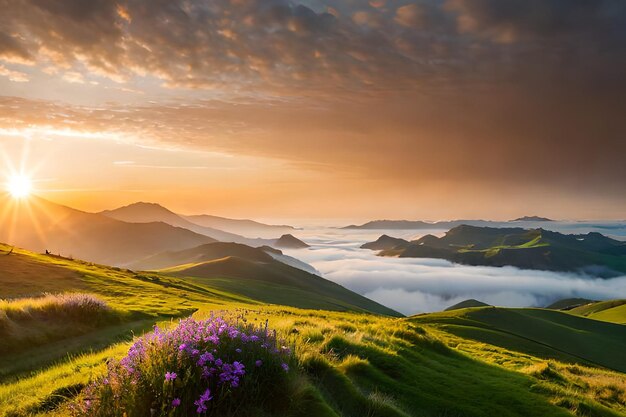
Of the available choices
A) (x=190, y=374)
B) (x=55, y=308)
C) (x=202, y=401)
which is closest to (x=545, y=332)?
(x=55, y=308)

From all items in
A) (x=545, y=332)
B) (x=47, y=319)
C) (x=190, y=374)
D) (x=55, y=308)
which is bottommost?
(x=545, y=332)

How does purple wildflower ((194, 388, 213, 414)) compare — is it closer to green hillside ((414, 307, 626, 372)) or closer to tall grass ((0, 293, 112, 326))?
tall grass ((0, 293, 112, 326))

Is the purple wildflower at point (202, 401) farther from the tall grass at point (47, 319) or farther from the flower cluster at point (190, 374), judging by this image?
the tall grass at point (47, 319)

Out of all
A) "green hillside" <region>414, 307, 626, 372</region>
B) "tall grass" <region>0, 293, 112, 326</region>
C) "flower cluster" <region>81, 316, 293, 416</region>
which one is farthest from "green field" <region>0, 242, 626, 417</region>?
"green hillside" <region>414, 307, 626, 372</region>

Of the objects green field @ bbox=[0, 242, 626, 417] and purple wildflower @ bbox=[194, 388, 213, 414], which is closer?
purple wildflower @ bbox=[194, 388, 213, 414]

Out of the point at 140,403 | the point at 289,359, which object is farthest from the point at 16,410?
the point at 289,359

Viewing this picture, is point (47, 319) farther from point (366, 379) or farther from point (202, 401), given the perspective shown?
point (202, 401)

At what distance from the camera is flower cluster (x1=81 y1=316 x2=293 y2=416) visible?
5.48 meters

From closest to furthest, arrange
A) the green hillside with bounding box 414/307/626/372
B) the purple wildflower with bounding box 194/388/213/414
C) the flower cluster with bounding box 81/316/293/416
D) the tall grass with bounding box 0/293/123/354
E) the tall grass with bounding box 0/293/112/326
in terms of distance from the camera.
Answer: the purple wildflower with bounding box 194/388/213/414 → the flower cluster with bounding box 81/316/293/416 → the tall grass with bounding box 0/293/123/354 → the tall grass with bounding box 0/293/112/326 → the green hillside with bounding box 414/307/626/372

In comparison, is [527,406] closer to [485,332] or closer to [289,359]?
[289,359]

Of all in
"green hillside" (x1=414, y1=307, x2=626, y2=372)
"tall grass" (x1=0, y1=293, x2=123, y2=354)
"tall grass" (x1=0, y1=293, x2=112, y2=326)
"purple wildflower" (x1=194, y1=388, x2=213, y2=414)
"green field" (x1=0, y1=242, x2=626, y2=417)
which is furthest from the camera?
"green hillside" (x1=414, y1=307, x2=626, y2=372)

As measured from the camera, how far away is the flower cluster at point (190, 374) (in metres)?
5.48

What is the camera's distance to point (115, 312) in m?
26.1

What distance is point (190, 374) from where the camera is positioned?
580 centimetres
